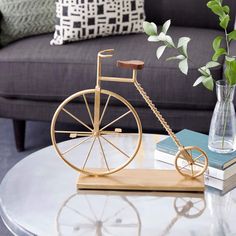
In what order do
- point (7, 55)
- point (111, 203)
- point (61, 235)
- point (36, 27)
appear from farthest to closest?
point (36, 27) < point (7, 55) < point (111, 203) < point (61, 235)

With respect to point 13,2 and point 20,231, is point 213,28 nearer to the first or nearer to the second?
point 13,2

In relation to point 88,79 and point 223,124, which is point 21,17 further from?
point 223,124

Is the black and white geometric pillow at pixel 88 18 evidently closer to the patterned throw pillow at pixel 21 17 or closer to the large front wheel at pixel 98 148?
the patterned throw pillow at pixel 21 17

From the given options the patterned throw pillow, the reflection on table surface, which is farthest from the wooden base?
the patterned throw pillow

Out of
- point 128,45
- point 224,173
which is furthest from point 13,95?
point 224,173

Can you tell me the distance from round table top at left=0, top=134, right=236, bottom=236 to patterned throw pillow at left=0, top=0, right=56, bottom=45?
103 cm

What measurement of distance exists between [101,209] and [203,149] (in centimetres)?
33

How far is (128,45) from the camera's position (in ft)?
7.25

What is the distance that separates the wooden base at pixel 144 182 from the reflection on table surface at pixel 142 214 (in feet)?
0.04

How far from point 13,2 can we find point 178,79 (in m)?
0.75

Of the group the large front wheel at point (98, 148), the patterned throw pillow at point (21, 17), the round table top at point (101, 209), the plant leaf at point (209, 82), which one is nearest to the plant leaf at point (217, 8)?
the plant leaf at point (209, 82)

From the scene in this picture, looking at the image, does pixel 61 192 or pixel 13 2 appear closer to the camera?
pixel 61 192

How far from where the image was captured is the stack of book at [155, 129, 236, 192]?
1.34m

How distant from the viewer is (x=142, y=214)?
1216mm
